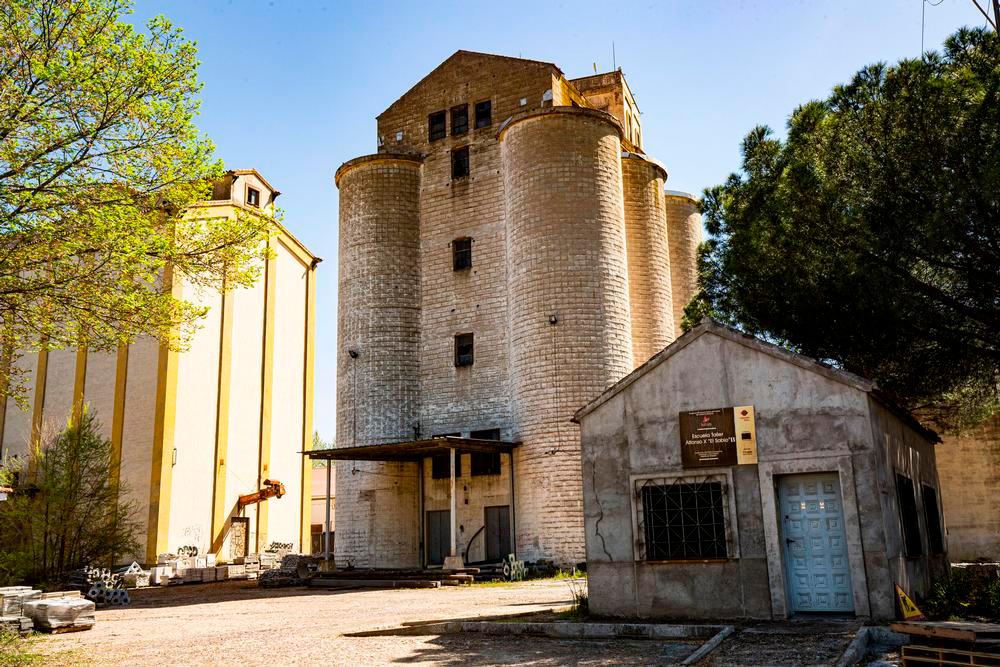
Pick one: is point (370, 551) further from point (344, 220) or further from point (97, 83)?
point (97, 83)

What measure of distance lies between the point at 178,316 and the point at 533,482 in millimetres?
13114

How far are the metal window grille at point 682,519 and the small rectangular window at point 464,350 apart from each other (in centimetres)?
1506

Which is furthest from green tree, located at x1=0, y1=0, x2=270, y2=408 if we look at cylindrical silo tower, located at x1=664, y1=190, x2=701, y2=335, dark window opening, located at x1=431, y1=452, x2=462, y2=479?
cylindrical silo tower, located at x1=664, y1=190, x2=701, y2=335

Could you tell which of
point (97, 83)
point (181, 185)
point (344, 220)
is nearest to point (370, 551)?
point (344, 220)

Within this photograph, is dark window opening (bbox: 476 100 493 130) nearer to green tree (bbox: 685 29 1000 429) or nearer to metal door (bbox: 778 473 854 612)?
green tree (bbox: 685 29 1000 429)

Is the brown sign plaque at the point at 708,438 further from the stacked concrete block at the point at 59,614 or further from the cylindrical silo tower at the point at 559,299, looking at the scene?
the cylindrical silo tower at the point at 559,299

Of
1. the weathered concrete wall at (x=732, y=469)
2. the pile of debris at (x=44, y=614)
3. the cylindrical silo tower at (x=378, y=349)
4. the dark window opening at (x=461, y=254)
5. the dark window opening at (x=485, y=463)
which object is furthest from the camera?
the dark window opening at (x=461, y=254)

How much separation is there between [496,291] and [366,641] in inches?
667

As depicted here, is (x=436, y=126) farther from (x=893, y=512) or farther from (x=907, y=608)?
Result: (x=907, y=608)

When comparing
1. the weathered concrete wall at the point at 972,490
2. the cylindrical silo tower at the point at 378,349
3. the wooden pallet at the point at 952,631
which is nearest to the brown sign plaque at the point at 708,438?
the wooden pallet at the point at 952,631

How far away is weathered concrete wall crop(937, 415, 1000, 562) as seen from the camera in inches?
1000

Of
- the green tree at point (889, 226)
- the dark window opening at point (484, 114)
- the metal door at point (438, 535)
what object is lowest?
the metal door at point (438, 535)

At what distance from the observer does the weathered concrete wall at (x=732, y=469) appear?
11.2m

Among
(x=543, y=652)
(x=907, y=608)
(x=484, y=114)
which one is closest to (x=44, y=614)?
(x=543, y=652)
